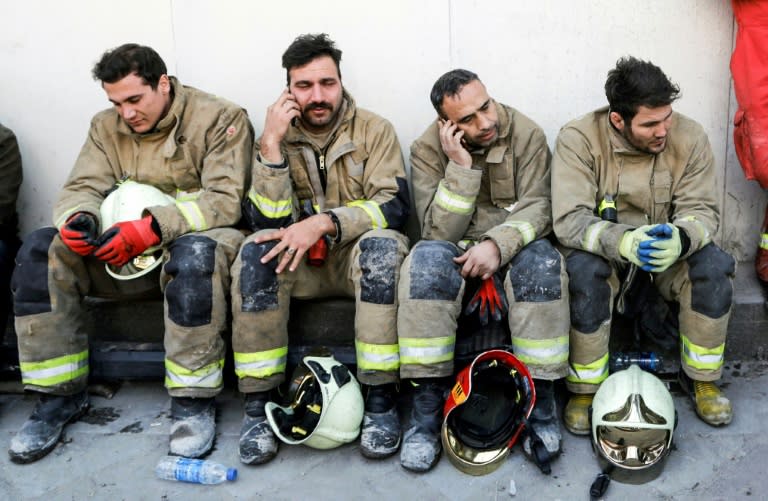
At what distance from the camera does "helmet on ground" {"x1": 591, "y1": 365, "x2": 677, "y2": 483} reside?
318 cm

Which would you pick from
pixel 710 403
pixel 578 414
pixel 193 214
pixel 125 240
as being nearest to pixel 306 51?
pixel 193 214

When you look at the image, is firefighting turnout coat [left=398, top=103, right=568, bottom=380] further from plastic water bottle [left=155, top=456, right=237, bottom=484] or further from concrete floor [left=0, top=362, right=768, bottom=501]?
plastic water bottle [left=155, top=456, right=237, bottom=484]

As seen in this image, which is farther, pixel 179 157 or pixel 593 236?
pixel 179 157

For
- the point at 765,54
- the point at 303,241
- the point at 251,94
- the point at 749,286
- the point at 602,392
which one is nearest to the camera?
the point at 602,392

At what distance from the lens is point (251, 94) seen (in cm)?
457

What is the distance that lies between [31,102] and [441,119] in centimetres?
246

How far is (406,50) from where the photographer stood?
444 centimetres

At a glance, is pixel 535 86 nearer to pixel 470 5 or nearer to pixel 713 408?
pixel 470 5

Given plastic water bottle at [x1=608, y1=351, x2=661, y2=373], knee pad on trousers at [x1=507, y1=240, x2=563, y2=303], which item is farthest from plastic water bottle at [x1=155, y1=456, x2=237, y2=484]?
plastic water bottle at [x1=608, y1=351, x2=661, y2=373]

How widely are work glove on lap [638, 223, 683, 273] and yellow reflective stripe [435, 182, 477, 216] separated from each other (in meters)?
0.85

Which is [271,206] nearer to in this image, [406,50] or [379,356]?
[379,356]

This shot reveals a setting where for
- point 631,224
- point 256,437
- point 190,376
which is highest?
point 631,224

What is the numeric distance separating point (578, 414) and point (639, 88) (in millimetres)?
1483

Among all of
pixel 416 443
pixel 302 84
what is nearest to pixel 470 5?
pixel 302 84
